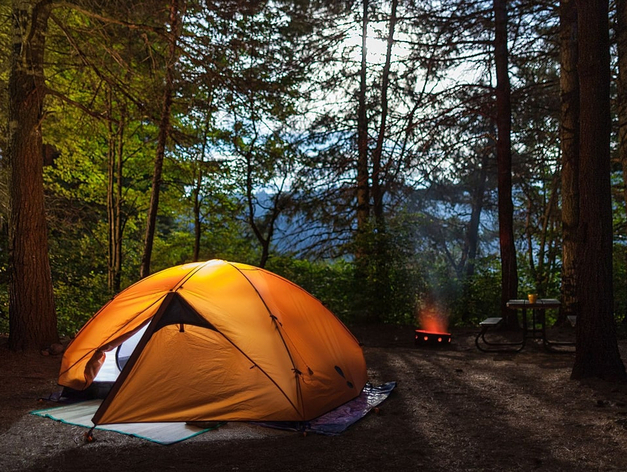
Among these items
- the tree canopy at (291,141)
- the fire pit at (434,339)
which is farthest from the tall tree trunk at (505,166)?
the fire pit at (434,339)

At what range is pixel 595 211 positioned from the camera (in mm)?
6602

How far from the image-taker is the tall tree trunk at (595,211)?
659 cm

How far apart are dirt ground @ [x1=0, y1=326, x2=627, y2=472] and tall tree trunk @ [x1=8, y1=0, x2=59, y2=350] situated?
1209 millimetres

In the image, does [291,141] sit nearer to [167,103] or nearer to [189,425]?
[167,103]

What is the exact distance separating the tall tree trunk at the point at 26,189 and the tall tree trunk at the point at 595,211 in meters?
6.94

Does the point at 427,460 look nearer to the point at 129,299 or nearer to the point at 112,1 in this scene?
the point at 129,299

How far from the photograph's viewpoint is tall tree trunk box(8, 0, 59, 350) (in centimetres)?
806

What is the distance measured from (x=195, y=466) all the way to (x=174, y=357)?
1568 millimetres

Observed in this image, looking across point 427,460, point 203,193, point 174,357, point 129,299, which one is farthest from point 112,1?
point 427,460

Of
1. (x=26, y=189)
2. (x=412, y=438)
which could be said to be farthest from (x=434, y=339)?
(x=26, y=189)

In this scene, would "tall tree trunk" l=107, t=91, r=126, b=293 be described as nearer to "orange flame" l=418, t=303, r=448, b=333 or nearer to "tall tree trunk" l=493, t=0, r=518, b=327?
"orange flame" l=418, t=303, r=448, b=333

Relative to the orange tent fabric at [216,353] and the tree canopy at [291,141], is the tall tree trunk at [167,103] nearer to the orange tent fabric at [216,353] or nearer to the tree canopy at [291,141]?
the tree canopy at [291,141]

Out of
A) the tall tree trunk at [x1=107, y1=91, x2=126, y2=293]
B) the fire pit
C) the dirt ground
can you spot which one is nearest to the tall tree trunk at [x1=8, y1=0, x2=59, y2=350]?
the dirt ground

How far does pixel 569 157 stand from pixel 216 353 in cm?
818
